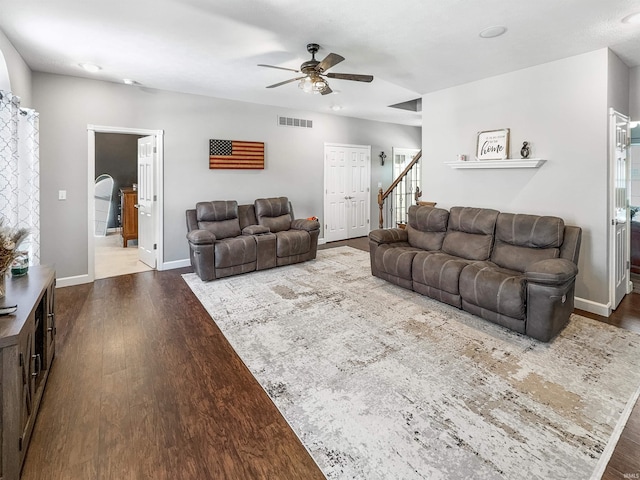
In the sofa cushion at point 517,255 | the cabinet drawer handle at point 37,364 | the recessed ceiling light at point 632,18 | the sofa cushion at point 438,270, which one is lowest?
the cabinet drawer handle at point 37,364

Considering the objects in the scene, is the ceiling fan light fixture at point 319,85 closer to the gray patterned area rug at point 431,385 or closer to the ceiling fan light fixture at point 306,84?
the ceiling fan light fixture at point 306,84

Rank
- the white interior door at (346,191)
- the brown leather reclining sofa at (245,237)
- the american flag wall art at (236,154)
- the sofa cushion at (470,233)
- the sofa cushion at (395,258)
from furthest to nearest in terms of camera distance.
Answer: the white interior door at (346,191) < the american flag wall art at (236,154) < the brown leather reclining sofa at (245,237) < the sofa cushion at (395,258) < the sofa cushion at (470,233)

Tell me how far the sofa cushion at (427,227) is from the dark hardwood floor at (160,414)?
72.9 inches

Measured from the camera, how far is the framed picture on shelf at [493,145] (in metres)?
3.96

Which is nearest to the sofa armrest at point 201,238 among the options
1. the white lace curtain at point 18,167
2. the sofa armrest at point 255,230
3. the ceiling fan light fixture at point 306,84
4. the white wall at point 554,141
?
the sofa armrest at point 255,230

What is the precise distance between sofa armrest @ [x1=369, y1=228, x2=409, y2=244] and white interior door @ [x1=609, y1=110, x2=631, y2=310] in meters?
2.16

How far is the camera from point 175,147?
5137mm

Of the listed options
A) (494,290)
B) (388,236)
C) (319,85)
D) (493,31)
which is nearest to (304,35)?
(319,85)

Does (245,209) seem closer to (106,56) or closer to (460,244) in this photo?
(106,56)

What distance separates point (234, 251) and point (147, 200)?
5.93 ft

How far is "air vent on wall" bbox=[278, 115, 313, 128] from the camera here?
20.4 ft

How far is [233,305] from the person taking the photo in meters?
3.70

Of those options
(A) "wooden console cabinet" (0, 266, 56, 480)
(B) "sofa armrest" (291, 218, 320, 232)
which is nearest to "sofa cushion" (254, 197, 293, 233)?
(B) "sofa armrest" (291, 218, 320, 232)

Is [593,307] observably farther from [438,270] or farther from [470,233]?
[438,270]
